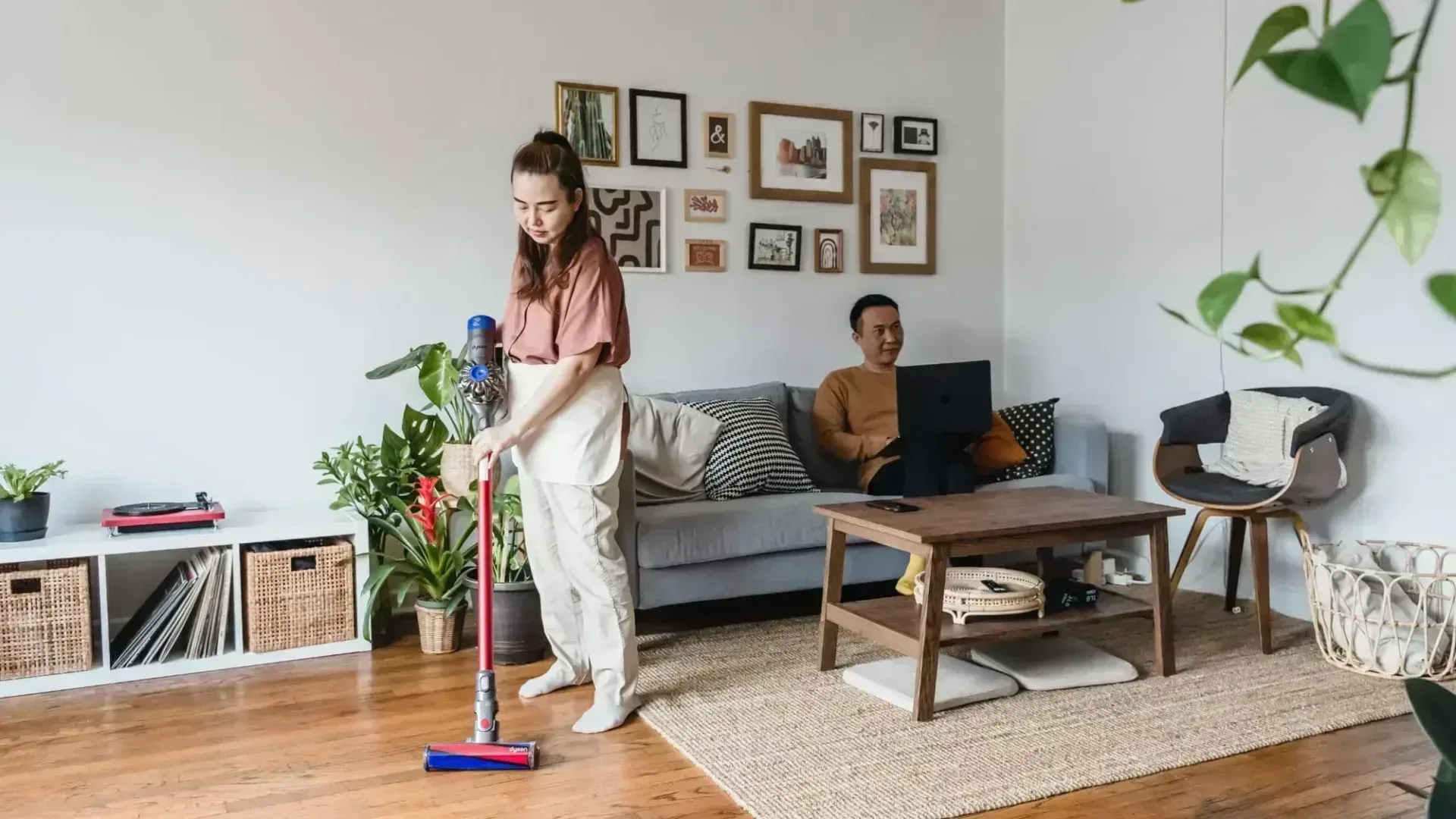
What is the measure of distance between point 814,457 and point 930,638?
5.03 feet

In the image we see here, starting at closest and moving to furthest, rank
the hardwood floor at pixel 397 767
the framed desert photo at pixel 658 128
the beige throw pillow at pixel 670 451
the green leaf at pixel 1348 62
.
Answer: the green leaf at pixel 1348 62, the hardwood floor at pixel 397 767, the beige throw pillow at pixel 670 451, the framed desert photo at pixel 658 128

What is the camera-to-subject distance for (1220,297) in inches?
10.7

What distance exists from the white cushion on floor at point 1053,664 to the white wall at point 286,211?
163cm

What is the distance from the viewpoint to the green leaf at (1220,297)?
0.27 meters

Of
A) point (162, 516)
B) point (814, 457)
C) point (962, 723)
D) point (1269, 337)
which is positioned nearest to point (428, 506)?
point (162, 516)

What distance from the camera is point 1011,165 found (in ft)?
15.6

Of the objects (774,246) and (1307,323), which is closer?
(1307,323)

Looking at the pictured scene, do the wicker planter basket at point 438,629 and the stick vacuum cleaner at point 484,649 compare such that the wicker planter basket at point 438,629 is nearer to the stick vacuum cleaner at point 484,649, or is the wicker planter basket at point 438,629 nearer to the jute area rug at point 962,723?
the jute area rug at point 962,723

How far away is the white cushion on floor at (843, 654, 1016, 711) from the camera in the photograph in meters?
2.67

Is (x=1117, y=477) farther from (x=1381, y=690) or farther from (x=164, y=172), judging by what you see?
(x=164, y=172)

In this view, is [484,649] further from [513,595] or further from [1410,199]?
[1410,199]

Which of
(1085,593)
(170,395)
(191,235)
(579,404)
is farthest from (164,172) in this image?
(1085,593)

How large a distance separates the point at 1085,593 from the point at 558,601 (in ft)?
4.53

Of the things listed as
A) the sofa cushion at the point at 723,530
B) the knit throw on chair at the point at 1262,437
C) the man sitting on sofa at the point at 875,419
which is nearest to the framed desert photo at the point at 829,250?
the man sitting on sofa at the point at 875,419
